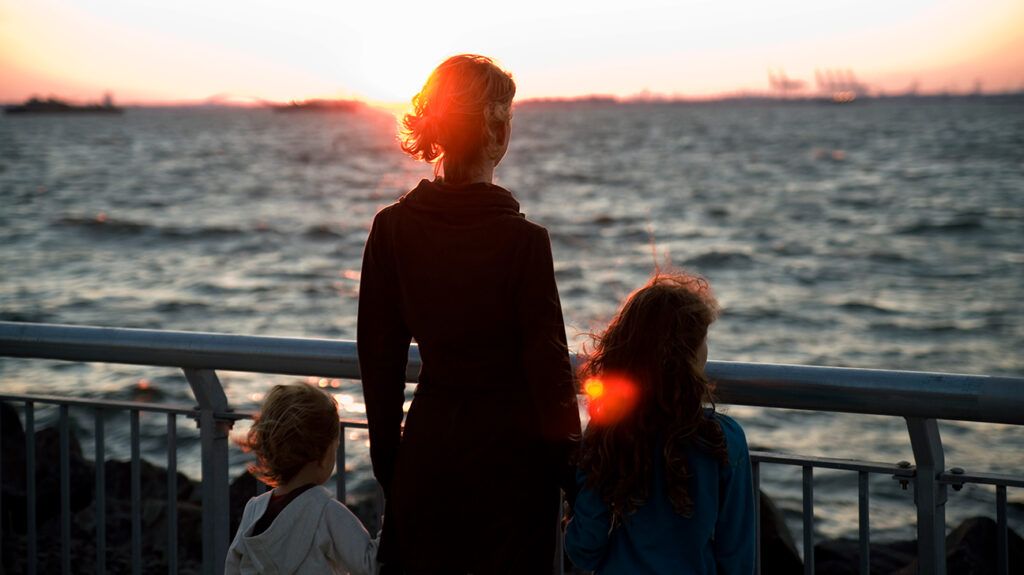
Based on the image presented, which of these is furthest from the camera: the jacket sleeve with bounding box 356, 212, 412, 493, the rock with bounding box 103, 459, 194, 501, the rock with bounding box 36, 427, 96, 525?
the rock with bounding box 103, 459, 194, 501

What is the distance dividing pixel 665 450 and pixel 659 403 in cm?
10

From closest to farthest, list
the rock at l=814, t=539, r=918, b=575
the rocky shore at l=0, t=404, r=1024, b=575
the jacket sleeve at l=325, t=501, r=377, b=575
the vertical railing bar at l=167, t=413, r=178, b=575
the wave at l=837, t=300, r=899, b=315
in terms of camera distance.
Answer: the jacket sleeve at l=325, t=501, r=377, b=575 < the vertical railing bar at l=167, t=413, r=178, b=575 < the rocky shore at l=0, t=404, r=1024, b=575 < the rock at l=814, t=539, r=918, b=575 < the wave at l=837, t=300, r=899, b=315

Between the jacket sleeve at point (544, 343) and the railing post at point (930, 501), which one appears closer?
the jacket sleeve at point (544, 343)

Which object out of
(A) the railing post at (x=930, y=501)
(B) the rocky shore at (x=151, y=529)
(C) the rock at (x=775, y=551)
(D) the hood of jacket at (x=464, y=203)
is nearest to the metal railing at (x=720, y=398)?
(A) the railing post at (x=930, y=501)

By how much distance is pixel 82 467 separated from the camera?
6.91 metres

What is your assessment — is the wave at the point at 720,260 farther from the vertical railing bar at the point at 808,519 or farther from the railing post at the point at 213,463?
the vertical railing bar at the point at 808,519

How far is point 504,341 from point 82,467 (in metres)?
5.31

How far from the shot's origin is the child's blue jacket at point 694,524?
2.30 metres

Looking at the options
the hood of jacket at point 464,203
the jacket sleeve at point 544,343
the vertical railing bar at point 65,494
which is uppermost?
the hood of jacket at point 464,203

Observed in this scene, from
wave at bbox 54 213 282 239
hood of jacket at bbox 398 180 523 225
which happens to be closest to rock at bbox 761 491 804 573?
hood of jacket at bbox 398 180 523 225

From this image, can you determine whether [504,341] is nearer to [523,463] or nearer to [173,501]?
[523,463]

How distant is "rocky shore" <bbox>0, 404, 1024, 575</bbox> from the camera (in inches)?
202

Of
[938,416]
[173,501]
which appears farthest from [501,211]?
[173,501]

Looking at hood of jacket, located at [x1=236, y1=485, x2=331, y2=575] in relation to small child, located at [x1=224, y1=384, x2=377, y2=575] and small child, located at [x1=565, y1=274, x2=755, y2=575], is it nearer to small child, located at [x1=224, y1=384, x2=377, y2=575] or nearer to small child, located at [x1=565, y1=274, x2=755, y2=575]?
small child, located at [x1=224, y1=384, x2=377, y2=575]
